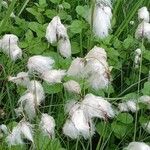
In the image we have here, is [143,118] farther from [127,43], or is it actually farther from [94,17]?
[94,17]

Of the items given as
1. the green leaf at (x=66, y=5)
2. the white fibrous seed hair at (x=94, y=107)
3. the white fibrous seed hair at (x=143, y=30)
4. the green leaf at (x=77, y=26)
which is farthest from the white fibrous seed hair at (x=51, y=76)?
the green leaf at (x=66, y=5)

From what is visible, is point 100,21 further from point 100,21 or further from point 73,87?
point 73,87

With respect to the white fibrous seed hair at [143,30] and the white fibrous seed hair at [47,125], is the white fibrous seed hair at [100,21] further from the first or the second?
the white fibrous seed hair at [143,30]

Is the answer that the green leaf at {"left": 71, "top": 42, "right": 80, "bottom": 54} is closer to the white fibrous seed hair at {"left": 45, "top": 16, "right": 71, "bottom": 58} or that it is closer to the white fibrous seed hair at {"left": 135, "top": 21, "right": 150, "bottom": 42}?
the white fibrous seed hair at {"left": 135, "top": 21, "right": 150, "bottom": 42}

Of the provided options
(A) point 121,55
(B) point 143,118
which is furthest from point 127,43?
(B) point 143,118

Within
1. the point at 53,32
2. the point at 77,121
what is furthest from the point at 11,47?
the point at 77,121

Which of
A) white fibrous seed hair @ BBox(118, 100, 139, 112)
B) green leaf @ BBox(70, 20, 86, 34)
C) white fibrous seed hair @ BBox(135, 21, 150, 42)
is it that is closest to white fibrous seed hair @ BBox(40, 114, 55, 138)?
white fibrous seed hair @ BBox(118, 100, 139, 112)
